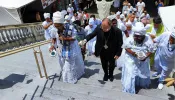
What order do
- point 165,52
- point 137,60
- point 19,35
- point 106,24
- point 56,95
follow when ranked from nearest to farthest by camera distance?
point 56,95, point 106,24, point 137,60, point 165,52, point 19,35

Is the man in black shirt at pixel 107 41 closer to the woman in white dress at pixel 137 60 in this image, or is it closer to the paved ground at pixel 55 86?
the woman in white dress at pixel 137 60

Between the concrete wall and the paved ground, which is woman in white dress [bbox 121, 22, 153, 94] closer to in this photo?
the paved ground

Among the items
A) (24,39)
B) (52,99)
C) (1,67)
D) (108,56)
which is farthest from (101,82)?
(24,39)

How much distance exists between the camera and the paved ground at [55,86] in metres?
4.68

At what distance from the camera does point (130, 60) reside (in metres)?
5.00

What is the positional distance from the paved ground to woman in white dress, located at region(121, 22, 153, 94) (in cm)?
25

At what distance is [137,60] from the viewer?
196 inches

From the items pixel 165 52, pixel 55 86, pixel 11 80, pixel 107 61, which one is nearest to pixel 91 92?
pixel 55 86

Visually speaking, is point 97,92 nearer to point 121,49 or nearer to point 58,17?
point 121,49

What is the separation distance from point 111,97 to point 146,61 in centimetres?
114

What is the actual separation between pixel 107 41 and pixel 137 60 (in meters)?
0.79

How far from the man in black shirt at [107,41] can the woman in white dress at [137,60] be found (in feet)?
0.88

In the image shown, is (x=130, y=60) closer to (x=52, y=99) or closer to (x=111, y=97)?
(x=111, y=97)

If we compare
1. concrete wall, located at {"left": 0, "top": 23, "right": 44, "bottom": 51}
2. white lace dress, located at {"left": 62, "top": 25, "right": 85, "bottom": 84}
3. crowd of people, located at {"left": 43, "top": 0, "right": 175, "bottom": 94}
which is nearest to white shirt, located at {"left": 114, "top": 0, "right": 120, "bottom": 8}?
concrete wall, located at {"left": 0, "top": 23, "right": 44, "bottom": 51}
